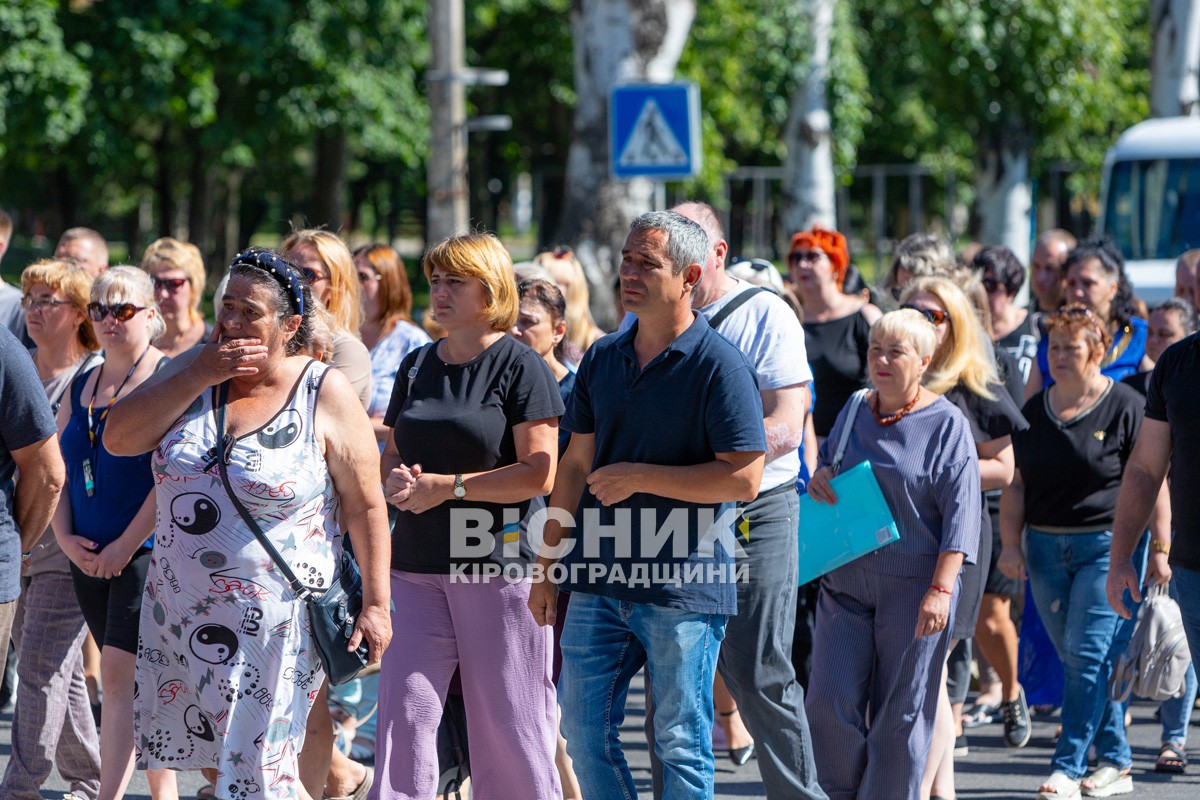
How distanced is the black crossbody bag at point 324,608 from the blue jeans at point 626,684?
69cm

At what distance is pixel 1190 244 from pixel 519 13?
13213 mm

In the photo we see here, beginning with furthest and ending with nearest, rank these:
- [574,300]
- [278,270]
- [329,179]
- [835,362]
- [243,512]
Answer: [329,179] → [574,300] → [835,362] → [278,270] → [243,512]

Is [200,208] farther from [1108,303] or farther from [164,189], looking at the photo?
[1108,303]

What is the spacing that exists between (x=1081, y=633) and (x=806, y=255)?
1959mm

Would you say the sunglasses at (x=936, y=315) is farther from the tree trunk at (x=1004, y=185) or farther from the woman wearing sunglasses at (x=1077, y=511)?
the tree trunk at (x=1004, y=185)

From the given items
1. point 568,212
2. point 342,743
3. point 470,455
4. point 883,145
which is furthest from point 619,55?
point 883,145

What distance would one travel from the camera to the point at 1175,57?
17.4 m

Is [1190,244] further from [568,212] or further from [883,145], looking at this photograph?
[883,145]

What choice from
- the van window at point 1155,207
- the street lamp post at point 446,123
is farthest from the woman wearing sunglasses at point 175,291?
the van window at point 1155,207

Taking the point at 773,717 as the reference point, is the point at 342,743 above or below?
below

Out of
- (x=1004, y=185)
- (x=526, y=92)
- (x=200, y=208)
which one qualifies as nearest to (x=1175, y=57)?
(x=1004, y=185)

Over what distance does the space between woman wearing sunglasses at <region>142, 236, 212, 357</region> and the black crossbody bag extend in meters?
2.53

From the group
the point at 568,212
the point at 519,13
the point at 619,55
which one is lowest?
the point at 568,212

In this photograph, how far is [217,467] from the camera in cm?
386
